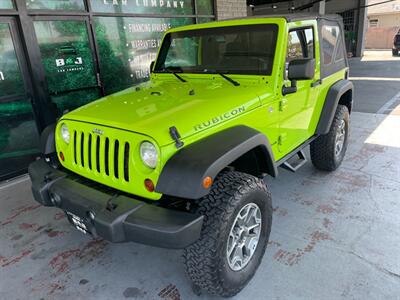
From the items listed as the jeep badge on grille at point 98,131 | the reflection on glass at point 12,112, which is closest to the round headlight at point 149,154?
the jeep badge on grille at point 98,131

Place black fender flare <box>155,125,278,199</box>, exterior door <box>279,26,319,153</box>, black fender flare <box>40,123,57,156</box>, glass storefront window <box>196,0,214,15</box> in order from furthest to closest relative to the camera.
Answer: glass storefront window <box>196,0,214,15</box>, exterior door <box>279,26,319,153</box>, black fender flare <box>40,123,57,156</box>, black fender flare <box>155,125,278,199</box>

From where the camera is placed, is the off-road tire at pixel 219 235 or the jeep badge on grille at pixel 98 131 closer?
the off-road tire at pixel 219 235

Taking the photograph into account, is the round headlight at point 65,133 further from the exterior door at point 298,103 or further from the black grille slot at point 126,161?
the exterior door at point 298,103

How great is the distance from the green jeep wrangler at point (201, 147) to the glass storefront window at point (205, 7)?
4188mm

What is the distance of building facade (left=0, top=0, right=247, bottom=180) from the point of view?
14.0ft

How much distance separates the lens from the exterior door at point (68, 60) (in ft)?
15.0

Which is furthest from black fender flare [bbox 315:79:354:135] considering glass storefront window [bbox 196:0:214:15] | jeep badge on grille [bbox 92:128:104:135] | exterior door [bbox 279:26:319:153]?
glass storefront window [bbox 196:0:214:15]

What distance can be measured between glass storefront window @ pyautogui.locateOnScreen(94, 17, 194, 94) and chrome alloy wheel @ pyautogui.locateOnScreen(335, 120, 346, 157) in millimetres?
3655

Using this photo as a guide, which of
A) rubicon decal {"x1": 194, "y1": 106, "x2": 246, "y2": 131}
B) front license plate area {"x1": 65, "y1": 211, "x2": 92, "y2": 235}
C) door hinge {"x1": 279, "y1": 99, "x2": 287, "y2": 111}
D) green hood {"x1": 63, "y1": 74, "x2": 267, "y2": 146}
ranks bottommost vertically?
front license plate area {"x1": 65, "y1": 211, "x2": 92, "y2": 235}

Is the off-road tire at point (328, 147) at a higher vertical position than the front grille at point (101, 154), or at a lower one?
lower

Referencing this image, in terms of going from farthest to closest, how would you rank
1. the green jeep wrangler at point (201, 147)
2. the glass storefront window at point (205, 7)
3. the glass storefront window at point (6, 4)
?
the glass storefront window at point (205, 7) < the glass storefront window at point (6, 4) < the green jeep wrangler at point (201, 147)

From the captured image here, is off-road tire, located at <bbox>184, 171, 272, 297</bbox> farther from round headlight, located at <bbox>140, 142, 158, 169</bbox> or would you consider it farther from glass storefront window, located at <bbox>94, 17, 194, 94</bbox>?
glass storefront window, located at <bbox>94, 17, 194, 94</bbox>

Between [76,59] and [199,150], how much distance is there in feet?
12.6

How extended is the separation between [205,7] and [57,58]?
3800 millimetres
